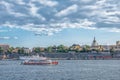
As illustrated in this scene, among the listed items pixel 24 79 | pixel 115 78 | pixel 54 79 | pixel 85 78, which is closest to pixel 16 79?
pixel 24 79

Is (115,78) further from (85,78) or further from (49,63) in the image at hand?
(49,63)

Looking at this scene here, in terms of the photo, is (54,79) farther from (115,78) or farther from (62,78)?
(115,78)

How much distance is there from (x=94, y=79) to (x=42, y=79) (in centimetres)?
771

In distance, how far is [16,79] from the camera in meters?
66.9

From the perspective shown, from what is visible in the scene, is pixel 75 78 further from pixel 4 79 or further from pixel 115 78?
pixel 4 79

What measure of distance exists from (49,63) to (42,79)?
213 feet

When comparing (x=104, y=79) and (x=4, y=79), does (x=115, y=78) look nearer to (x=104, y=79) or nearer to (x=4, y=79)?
(x=104, y=79)

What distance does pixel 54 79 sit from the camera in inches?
2621

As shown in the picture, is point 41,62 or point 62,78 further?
point 41,62

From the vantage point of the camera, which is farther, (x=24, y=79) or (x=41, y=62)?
(x=41, y=62)

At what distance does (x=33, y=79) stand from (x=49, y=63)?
6470cm

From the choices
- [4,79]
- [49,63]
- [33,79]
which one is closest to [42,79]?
[33,79]

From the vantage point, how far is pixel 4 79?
219ft

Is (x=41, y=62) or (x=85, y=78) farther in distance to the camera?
(x=41, y=62)
